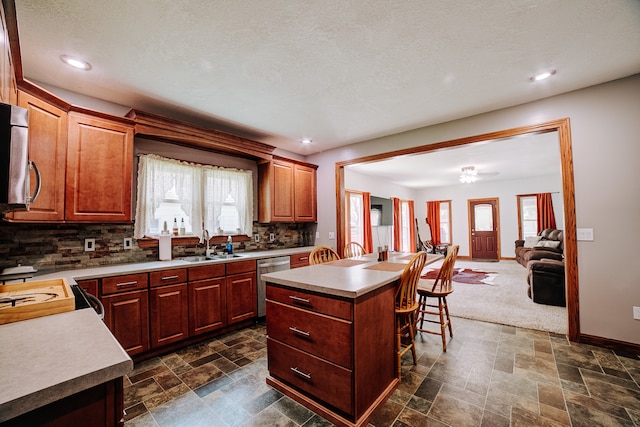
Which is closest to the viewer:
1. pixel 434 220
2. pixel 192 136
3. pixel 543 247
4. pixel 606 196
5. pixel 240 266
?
pixel 606 196

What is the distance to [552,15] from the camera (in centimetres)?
176

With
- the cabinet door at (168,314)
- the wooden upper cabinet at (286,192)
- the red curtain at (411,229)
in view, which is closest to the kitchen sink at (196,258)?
the cabinet door at (168,314)

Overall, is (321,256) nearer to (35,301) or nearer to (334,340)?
(334,340)

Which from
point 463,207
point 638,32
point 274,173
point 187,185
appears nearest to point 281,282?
point 187,185

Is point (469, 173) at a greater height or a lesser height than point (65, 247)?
greater

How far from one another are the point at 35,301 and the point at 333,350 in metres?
1.55

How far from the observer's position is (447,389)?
6.67ft

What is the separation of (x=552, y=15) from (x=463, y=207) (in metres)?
8.37

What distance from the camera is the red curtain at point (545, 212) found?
774 cm

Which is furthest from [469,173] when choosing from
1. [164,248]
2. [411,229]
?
[164,248]

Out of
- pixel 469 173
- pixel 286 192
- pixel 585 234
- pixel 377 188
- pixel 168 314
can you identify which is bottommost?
pixel 168 314

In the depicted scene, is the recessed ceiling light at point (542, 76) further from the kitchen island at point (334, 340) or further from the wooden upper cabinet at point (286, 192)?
the wooden upper cabinet at point (286, 192)

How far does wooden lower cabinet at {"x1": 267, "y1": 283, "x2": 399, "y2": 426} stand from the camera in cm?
163

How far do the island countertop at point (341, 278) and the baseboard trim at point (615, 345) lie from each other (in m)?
2.08
